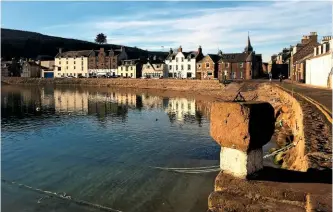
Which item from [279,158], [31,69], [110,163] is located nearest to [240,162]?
[279,158]

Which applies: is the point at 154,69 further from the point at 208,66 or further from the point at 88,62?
the point at 88,62

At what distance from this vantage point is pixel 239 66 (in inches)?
3526

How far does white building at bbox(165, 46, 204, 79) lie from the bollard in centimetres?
9545

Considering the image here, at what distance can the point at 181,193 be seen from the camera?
16.4 m

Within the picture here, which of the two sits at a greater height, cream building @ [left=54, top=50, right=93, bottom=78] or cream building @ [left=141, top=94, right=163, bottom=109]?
cream building @ [left=54, top=50, right=93, bottom=78]

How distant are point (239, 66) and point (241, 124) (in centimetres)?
8667

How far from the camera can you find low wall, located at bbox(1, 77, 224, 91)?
81.7m

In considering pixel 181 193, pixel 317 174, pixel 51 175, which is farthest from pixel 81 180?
pixel 317 174

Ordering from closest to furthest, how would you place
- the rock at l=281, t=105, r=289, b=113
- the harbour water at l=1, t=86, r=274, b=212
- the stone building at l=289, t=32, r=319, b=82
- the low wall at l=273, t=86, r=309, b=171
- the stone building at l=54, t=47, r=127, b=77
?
1. the low wall at l=273, t=86, r=309, b=171
2. the harbour water at l=1, t=86, r=274, b=212
3. the rock at l=281, t=105, r=289, b=113
4. the stone building at l=289, t=32, r=319, b=82
5. the stone building at l=54, t=47, r=127, b=77

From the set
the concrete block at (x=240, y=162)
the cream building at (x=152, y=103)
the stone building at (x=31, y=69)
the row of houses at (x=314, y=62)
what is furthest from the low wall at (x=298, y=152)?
the stone building at (x=31, y=69)

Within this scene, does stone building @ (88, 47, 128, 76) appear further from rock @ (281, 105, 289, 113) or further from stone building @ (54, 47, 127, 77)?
rock @ (281, 105, 289, 113)

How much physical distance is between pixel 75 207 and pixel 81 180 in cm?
373

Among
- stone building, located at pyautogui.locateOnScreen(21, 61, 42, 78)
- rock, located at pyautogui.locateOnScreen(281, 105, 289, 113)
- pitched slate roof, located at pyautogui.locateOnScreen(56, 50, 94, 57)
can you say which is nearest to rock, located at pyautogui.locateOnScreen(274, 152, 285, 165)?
rock, located at pyautogui.locateOnScreen(281, 105, 289, 113)

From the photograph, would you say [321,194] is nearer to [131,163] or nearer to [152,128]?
[131,163]
